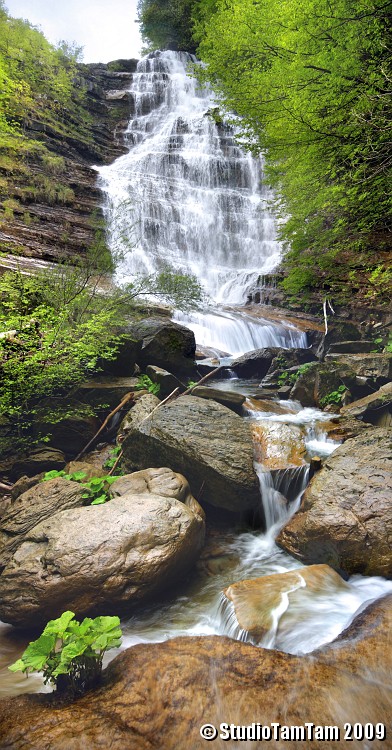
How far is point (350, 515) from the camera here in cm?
401

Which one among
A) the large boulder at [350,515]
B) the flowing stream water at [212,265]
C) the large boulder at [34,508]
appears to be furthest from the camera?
the large boulder at [34,508]

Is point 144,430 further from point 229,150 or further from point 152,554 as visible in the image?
point 229,150

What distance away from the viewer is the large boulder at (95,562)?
3.61 meters

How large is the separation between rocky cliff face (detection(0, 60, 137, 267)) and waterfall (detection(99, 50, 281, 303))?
1.20 meters

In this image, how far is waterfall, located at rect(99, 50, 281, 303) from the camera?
59.5 ft

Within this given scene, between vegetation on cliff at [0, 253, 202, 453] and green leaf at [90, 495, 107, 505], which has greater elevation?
vegetation on cliff at [0, 253, 202, 453]

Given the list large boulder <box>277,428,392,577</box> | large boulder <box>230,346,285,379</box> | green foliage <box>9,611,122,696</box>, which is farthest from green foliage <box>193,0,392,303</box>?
green foliage <box>9,611,122,696</box>

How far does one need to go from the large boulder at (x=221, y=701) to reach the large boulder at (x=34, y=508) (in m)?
1.80

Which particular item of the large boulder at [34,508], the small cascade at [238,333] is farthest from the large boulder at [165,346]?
the large boulder at [34,508]

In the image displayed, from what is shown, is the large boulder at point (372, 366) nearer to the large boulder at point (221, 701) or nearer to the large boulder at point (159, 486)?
the large boulder at point (159, 486)

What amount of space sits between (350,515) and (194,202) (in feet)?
66.5

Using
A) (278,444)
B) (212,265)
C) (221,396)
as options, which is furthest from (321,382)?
(212,265)

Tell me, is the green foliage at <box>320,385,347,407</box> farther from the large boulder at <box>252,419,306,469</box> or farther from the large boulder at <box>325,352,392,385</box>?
the large boulder at <box>252,419,306,469</box>

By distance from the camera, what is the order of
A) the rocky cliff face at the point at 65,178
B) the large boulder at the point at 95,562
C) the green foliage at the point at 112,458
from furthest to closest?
1. the rocky cliff face at the point at 65,178
2. the green foliage at the point at 112,458
3. the large boulder at the point at 95,562
